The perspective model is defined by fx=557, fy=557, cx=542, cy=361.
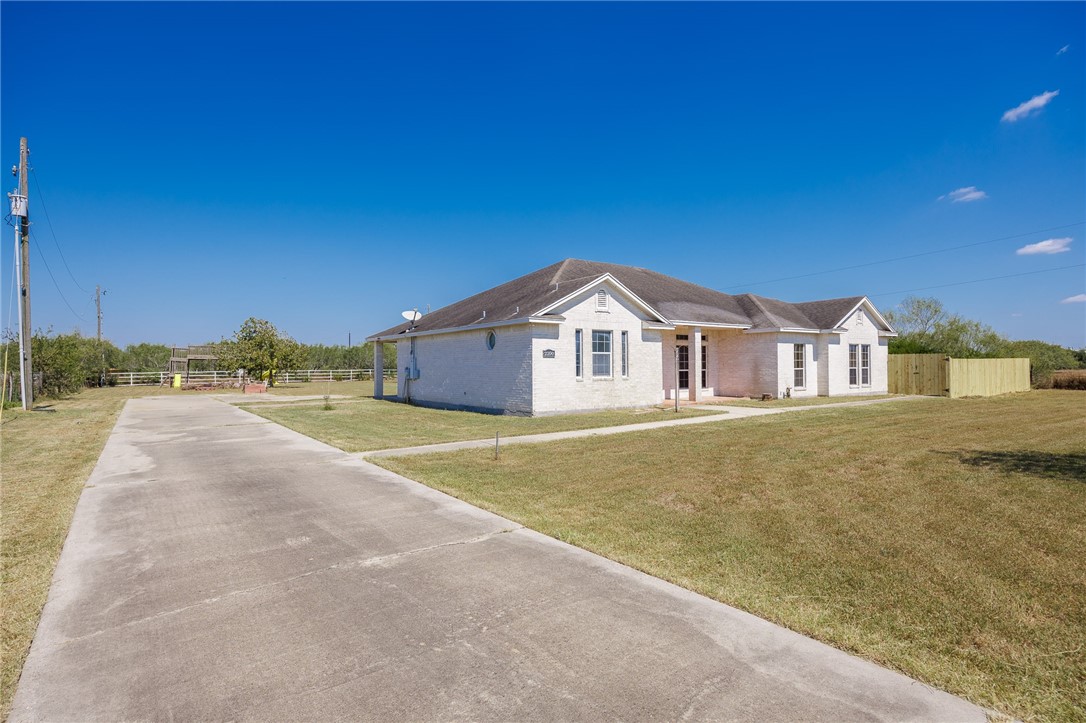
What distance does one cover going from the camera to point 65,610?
13.3ft

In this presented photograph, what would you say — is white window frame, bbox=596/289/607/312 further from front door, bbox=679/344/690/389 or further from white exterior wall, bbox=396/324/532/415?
front door, bbox=679/344/690/389

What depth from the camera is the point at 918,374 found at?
1032 inches

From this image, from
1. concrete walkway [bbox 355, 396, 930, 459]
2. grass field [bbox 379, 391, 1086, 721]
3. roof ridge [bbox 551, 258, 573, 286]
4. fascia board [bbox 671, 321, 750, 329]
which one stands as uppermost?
roof ridge [bbox 551, 258, 573, 286]

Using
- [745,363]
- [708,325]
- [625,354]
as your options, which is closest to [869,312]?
[745,363]

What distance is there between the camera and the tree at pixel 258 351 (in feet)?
123

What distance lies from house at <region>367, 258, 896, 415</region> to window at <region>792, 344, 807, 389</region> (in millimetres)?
46

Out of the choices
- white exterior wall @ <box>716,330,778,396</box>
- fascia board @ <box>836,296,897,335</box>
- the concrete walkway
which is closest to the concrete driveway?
the concrete walkway

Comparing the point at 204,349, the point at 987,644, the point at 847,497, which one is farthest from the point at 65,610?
the point at 204,349

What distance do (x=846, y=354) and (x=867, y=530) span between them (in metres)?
22.8

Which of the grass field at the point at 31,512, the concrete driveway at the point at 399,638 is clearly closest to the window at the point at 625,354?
the concrete driveway at the point at 399,638

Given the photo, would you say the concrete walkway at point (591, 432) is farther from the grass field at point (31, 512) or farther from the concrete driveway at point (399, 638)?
the concrete driveway at point (399, 638)

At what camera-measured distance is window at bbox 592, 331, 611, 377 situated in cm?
1881

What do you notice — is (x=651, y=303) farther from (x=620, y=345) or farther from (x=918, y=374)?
(x=918, y=374)

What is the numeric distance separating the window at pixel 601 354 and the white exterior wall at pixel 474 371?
252 cm
